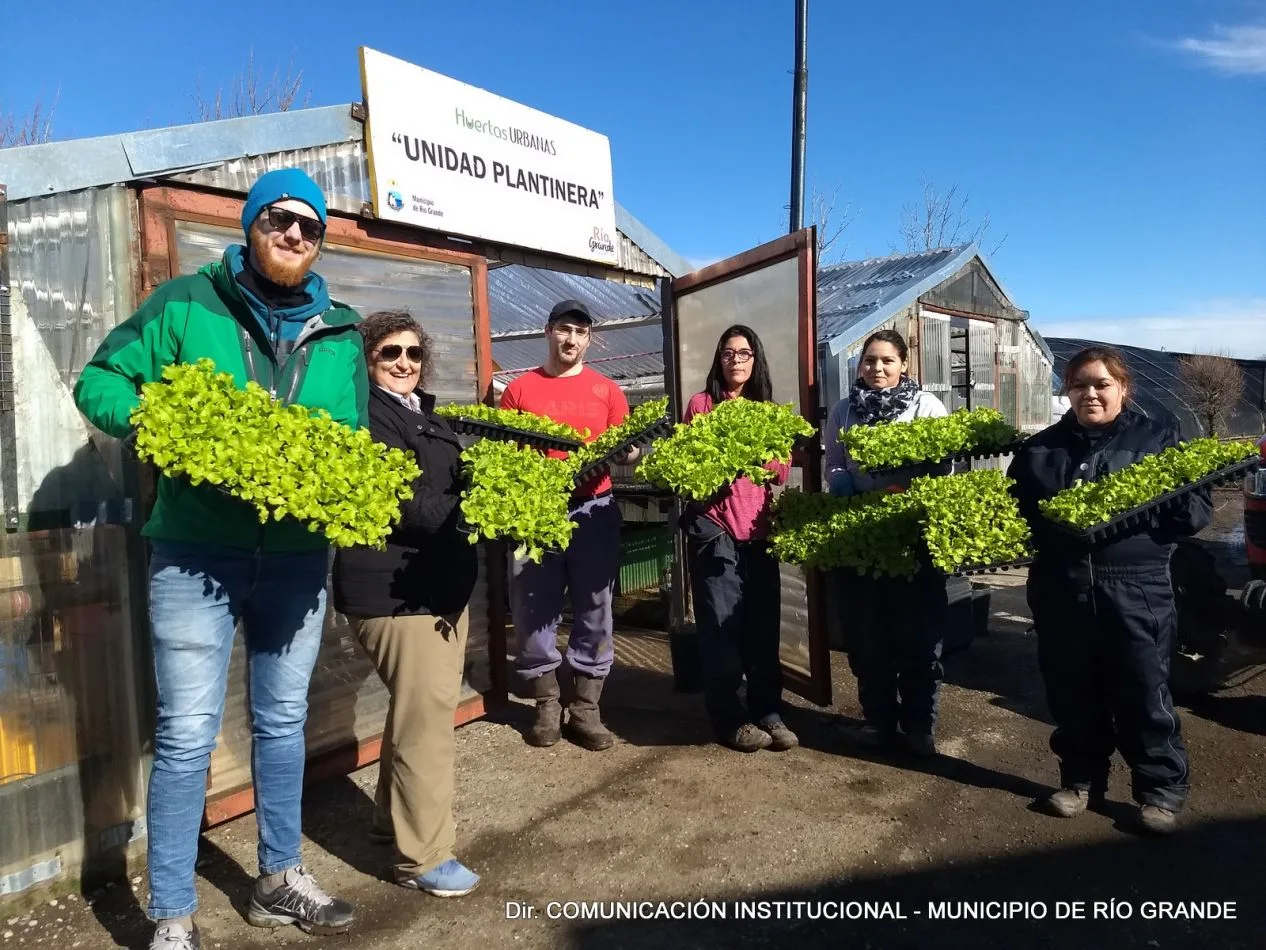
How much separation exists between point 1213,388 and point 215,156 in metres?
29.9

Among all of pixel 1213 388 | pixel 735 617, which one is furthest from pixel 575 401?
pixel 1213 388

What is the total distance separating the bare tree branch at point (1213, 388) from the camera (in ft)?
85.4

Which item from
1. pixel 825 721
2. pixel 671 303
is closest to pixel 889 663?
pixel 825 721

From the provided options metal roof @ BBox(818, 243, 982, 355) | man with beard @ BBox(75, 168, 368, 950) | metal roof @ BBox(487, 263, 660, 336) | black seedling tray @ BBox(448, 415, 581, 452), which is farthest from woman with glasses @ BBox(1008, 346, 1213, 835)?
metal roof @ BBox(487, 263, 660, 336)

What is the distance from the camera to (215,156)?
397 cm

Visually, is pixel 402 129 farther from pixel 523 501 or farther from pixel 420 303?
pixel 523 501

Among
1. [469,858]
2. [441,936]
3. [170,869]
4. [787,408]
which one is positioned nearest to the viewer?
[170,869]

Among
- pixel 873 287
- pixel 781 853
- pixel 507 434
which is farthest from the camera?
pixel 873 287

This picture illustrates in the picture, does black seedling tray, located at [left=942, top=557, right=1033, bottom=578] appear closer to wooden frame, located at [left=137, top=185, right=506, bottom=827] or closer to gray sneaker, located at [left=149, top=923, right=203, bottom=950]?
wooden frame, located at [left=137, top=185, right=506, bottom=827]

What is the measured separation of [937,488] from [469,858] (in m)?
2.60

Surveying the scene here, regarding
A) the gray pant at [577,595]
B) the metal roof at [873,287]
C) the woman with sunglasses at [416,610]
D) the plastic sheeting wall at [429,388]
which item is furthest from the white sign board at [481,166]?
the metal roof at [873,287]

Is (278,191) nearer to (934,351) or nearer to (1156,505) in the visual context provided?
(1156,505)

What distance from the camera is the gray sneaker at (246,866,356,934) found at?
310 centimetres

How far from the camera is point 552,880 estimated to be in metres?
3.49
